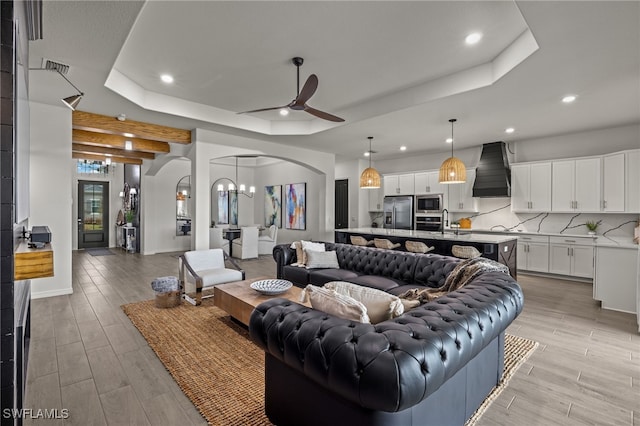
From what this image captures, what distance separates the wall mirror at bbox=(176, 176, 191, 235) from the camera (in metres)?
9.60

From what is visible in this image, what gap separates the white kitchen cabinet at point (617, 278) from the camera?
13.2 ft

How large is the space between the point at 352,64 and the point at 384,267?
262 cm

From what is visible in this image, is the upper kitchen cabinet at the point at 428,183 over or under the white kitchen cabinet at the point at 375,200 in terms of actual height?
over

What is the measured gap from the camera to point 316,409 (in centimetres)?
162

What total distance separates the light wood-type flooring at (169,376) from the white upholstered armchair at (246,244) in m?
3.67

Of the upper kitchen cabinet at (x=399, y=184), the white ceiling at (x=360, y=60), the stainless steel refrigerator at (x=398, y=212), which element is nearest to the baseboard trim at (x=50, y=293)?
the white ceiling at (x=360, y=60)

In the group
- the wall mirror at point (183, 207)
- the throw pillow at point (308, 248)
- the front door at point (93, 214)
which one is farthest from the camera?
the front door at point (93, 214)

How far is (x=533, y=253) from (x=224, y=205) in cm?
876

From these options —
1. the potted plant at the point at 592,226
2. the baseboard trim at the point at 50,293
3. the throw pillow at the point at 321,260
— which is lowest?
the baseboard trim at the point at 50,293

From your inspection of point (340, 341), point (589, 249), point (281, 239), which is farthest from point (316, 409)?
point (281, 239)

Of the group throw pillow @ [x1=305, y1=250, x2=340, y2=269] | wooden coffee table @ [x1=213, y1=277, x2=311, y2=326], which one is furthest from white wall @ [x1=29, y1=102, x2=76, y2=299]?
throw pillow @ [x1=305, y1=250, x2=340, y2=269]

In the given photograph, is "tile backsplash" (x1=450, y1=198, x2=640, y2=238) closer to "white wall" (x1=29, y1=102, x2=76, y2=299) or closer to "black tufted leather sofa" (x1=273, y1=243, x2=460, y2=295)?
"black tufted leather sofa" (x1=273, y1=243, x2=460, y2=295)

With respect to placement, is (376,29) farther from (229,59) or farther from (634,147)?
(634,147)

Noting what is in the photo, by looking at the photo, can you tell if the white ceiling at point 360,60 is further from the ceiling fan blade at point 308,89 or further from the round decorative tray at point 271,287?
the round decorative tray at point 271,287
